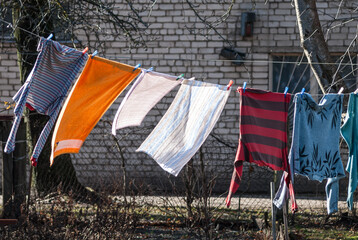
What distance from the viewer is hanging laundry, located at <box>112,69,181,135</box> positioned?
4.90 m

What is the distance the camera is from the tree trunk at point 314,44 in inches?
245

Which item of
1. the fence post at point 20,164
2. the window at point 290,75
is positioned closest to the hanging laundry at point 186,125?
the fence post at point 20,164

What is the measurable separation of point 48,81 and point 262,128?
1.84 metres

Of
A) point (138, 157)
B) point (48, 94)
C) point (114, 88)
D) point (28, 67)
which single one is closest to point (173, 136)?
point (114, 88)

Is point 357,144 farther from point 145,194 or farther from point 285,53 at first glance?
point 285,53

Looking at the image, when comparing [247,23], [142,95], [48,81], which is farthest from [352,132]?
[247,23]

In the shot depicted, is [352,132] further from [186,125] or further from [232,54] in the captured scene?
[232,54]

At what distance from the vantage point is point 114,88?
4848mm

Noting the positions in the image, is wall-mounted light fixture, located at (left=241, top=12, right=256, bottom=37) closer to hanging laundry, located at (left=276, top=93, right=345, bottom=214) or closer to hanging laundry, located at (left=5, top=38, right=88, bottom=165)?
hanging laundry, located at (left=276, top=93, right=345, bottom=214)

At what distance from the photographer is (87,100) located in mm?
4723

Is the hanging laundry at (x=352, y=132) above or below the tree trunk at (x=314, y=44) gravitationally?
below

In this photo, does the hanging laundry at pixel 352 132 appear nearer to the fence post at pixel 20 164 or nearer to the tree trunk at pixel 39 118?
the fence post at pixel 20 164

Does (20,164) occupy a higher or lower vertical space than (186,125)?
lower

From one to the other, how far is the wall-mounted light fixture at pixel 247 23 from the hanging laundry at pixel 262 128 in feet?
16.2
